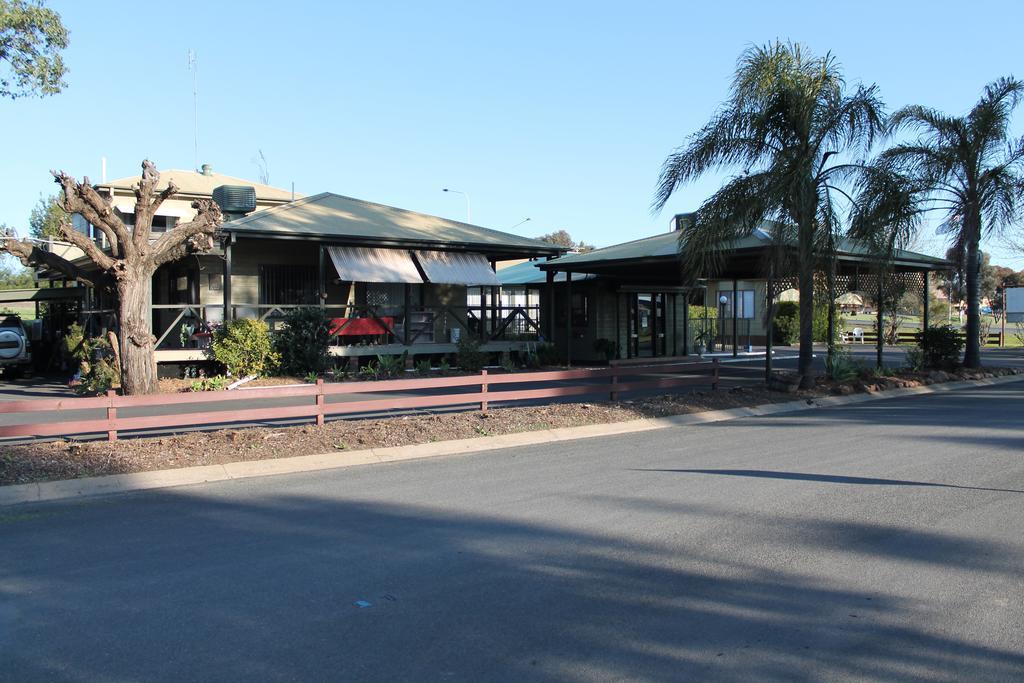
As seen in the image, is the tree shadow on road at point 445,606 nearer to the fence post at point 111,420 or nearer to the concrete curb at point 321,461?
the concrete curb at point 321,461

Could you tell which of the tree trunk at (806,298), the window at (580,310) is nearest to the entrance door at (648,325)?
the window at (580,310)

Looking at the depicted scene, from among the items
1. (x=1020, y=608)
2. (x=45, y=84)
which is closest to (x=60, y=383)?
(x=45, y=84)

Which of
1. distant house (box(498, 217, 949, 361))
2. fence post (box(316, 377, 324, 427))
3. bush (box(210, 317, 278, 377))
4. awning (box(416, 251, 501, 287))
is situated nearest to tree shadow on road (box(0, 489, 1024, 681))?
fence post (box(316, 377, 324, 427))

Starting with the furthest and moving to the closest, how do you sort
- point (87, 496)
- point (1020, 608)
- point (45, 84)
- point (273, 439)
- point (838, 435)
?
1. point (45, 84)
2. point (838, 435)
3. point (273, 439)
4. point (87, 496)
5. point (1020, 608)

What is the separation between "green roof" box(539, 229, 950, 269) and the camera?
21031 mm

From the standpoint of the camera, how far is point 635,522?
720cm

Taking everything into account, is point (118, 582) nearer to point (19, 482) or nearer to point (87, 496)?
point (87, 496)

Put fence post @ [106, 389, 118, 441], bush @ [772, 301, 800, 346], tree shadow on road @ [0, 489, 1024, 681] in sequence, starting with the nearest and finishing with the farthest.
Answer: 1. tree shadow on road @ [0, 489, 1024, 681]
2. fence post @ [106, 389, 118, 441]
3. bush @ [772, 301, 800, 346]

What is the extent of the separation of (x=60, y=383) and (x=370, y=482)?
1661cm

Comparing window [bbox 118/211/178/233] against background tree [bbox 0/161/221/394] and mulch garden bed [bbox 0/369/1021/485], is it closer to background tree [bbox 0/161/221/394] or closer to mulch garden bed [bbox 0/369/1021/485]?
background tree [bbox 0/161/221/394]

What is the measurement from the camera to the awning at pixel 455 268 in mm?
23891

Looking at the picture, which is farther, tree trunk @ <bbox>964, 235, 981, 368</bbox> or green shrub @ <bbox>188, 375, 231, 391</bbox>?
tree trunk @ <bbox>964, 235, 981, 368</bbox>

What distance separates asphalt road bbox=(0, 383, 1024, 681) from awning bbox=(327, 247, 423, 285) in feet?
43.4

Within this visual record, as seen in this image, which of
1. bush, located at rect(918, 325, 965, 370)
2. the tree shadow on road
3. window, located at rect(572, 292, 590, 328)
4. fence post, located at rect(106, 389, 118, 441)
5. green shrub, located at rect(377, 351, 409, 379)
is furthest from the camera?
window, located at rect(572, 292, 590, 328)
